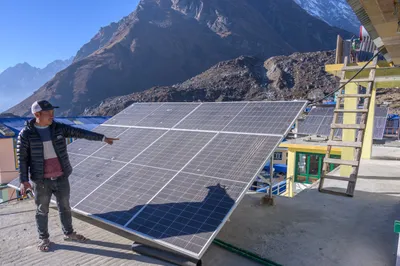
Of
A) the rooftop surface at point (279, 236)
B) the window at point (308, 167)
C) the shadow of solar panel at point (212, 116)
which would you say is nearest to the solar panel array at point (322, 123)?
the window at point (308, 167)

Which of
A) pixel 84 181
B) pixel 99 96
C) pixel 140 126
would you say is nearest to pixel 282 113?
pixel 140 126

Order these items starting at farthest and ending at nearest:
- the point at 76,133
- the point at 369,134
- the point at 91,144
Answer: the point at 369,134 → the point at 91,144 → the point at 76,133

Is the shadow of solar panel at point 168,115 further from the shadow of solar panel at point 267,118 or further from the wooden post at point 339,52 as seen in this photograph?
the wooden post at point 339,52

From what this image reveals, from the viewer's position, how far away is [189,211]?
3.76m

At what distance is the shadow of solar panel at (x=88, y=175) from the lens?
190 inches

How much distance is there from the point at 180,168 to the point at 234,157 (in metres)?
0.91

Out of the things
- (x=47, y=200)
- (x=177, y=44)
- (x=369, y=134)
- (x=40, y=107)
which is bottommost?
(x=369, y=134)

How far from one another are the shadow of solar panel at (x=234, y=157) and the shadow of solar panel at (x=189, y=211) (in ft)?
0.59

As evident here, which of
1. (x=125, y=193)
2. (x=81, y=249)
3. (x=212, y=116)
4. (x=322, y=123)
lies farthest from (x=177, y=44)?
(x=81, y=249)

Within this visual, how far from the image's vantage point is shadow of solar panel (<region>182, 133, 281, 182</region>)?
4.17m

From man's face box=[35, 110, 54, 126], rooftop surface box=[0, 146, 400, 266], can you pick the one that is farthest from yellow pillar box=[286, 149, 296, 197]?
man's face box=[35, 110, 54, 126]

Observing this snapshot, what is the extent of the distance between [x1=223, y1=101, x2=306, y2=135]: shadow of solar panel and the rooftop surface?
5.36 feet

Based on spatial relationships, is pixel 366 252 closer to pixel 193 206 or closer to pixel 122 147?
pixel 193 206

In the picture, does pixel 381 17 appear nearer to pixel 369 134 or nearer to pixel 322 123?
pixel 369 134
